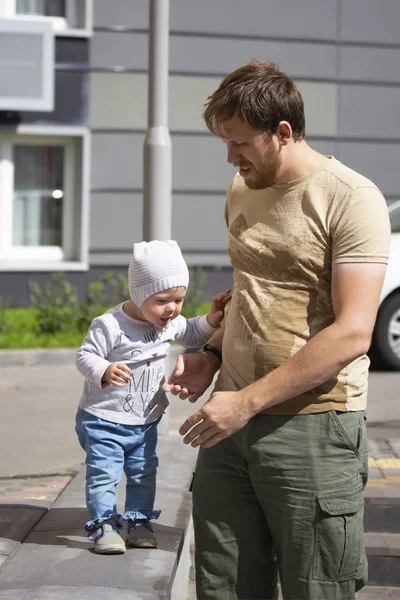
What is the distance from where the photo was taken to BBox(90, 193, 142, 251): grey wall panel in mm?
13242

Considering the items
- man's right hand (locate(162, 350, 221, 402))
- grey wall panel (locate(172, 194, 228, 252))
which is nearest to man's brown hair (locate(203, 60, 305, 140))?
man's right hand (locate(162, 350, 221, 402))

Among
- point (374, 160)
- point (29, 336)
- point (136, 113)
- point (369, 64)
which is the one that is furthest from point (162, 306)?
point (369, 64)

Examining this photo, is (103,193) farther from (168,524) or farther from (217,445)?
(217,445)

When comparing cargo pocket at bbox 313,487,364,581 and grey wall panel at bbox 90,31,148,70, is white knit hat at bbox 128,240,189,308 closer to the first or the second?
cargo pocket at bbox 313,487,364,581

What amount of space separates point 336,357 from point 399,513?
270 cm

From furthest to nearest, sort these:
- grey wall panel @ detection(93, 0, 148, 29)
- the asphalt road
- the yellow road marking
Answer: grey wall panel @ detection(93, 0, 148, 29) < the asphalt road < the yellow road marking

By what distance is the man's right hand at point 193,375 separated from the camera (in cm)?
321

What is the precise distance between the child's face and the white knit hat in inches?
0.7

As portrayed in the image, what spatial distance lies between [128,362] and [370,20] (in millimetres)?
11155

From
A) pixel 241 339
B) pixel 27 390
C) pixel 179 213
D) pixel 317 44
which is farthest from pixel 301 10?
pixel 241 339

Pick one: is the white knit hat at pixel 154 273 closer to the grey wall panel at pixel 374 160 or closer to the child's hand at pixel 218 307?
the child's hand at pixel 218 307

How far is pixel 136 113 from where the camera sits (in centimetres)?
1323

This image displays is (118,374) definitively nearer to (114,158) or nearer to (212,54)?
(114,158)

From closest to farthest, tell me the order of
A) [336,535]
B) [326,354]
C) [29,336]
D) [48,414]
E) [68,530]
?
[326,354]
[336,535]
[68,530]
[48,414]
[29,336]
